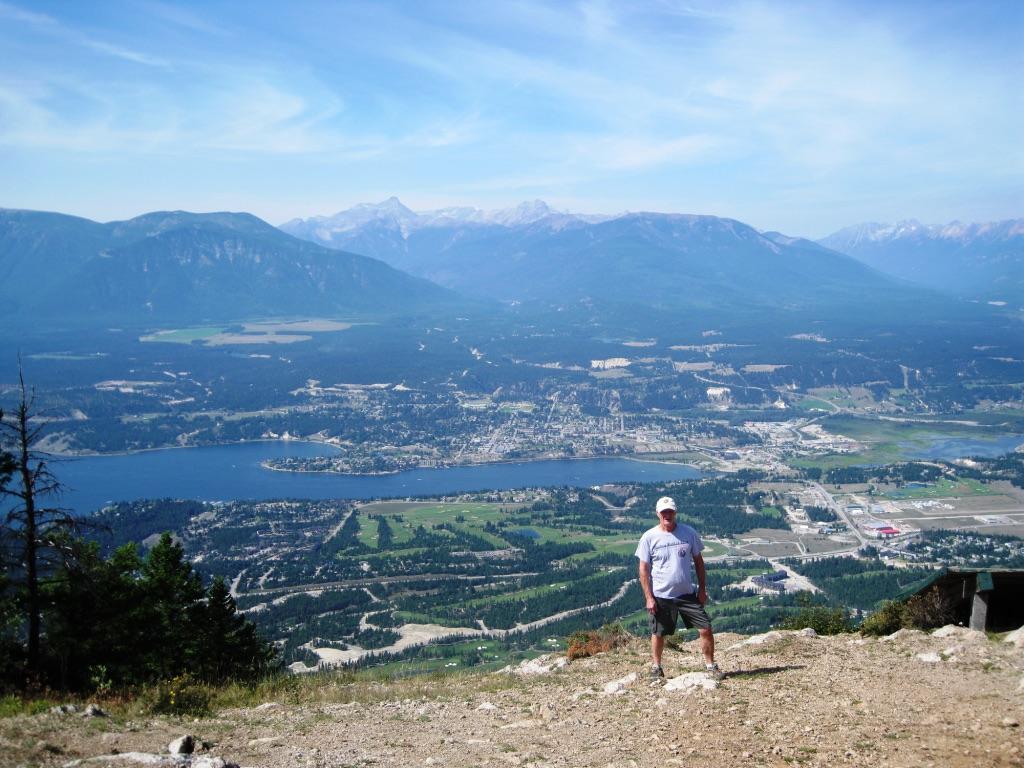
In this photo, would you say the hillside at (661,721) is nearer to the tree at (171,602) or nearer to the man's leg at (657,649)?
the man's leg at (657,649)

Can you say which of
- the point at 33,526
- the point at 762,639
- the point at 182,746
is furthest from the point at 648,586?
the point at 33,526

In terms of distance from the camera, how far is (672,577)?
6828mm

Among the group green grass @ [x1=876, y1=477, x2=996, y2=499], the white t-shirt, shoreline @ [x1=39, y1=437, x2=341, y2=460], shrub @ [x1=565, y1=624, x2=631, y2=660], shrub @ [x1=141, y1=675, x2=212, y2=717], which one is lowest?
shoreline @ [x1=39, y1=437, x2=341, y2=460]

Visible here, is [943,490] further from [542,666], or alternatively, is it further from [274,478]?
[542,666]

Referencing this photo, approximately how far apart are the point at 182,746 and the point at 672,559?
4047mm

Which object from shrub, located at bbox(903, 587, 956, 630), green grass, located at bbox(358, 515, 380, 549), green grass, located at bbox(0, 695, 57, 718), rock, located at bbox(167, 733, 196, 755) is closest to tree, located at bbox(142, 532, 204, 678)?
green grass, located at bbox(0, 695, 57, 718)

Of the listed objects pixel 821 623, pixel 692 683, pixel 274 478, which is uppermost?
pixel 692 683

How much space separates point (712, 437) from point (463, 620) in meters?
52.1

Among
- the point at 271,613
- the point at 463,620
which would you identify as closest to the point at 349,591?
the point at 271,613

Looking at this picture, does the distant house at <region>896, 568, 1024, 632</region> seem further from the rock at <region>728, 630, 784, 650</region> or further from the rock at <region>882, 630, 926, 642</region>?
the rock at <region>728, 630, 784, 650</region>

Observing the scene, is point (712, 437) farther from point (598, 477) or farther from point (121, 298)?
point (121, 298)

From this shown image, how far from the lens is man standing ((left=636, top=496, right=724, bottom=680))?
680cm

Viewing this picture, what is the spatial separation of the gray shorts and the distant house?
3443mm

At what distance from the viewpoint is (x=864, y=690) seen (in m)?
6.45
